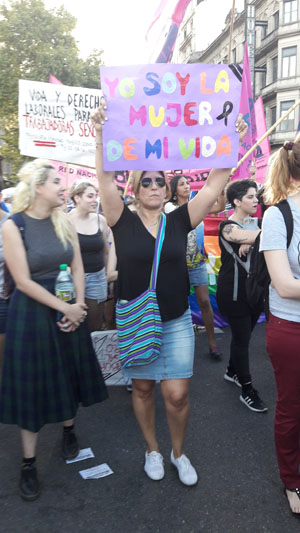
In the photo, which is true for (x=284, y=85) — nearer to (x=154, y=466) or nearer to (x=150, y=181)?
(x=150, y=181)

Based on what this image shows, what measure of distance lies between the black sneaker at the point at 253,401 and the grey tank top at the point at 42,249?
1.87 m

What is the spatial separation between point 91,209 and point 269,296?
2054 mm

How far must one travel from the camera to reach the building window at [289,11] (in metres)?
30.0

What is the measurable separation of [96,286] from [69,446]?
1.34m

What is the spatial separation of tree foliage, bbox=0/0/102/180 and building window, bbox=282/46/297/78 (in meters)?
16.0

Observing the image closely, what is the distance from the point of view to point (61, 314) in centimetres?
245

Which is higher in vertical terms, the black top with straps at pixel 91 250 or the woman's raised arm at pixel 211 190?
the woman's raised arm at pixel 211 190

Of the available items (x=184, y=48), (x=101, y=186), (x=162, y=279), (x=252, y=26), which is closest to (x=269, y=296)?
(x=162, y=279)

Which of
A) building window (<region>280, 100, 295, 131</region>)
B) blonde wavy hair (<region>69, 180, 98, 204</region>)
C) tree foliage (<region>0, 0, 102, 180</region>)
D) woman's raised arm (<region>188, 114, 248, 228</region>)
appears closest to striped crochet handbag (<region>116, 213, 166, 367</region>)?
woman's raised arm (<region>188, 114, 248, 228</region>)

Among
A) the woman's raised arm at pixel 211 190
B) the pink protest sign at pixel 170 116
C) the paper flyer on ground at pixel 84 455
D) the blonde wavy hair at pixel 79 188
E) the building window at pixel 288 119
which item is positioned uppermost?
the building window at pixel 288 119

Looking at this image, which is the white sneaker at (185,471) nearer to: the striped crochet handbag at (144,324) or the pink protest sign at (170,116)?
the striped crochet handbag at (144,324)

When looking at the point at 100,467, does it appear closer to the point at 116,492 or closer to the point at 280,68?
the point at 116,492

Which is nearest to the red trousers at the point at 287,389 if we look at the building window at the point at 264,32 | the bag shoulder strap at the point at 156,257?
the bag shoulder strap at the point at 156,257

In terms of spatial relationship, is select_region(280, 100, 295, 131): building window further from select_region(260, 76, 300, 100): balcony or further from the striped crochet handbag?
the striped crochet handbag
